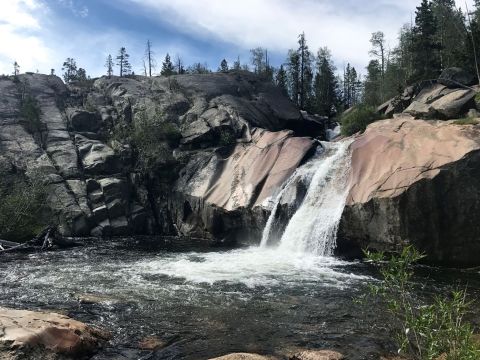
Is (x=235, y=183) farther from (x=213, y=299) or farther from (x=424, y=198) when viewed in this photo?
(x=213, y=299)

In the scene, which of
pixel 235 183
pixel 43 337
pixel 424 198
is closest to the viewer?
pixel 43 337

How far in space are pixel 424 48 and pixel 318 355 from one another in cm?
5047

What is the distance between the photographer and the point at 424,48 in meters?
52.5

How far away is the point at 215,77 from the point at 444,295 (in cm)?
5027

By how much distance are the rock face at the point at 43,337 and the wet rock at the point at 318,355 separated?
5556 millimetres

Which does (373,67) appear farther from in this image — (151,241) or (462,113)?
Result: (151,241)

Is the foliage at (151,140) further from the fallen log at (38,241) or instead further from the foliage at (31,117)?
the fallen log at (38,241)

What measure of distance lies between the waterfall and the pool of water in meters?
1.12

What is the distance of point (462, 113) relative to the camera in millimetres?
32250

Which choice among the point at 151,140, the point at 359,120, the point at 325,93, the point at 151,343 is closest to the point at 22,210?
the point at 151,140

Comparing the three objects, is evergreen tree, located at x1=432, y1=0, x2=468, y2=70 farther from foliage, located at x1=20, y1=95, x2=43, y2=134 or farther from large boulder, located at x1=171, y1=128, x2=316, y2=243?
foliage, located at x1=20, y1=95, x2=43, y2=134

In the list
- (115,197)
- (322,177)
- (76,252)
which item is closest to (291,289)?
(322,177)

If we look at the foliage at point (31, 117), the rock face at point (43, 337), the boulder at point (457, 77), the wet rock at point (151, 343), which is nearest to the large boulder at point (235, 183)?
the boulder at point (457, 77)

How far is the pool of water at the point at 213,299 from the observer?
12.8 metres
